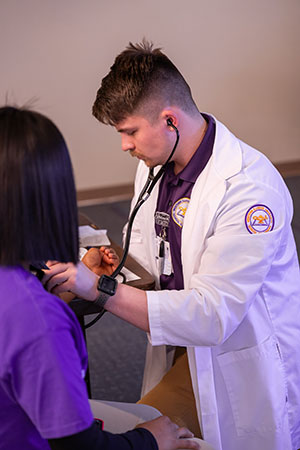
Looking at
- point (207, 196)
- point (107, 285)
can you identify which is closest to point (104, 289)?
point (107, 285)

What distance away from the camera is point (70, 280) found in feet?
3.92

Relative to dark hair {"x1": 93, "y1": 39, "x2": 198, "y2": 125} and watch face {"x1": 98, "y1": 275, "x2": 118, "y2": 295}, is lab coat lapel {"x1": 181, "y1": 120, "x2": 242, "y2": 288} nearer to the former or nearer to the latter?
dark hair {"x1": 93, "y1": 39, "x2": 198, "y2": 125}

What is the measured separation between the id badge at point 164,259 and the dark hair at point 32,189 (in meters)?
0.80

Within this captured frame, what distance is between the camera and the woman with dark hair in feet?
2.48

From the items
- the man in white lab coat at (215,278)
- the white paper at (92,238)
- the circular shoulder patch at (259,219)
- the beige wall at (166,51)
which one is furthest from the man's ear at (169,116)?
the beige wall at (166,51)

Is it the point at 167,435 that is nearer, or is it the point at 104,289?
the point at 167,435

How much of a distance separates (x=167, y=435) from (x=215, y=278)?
0.39 m

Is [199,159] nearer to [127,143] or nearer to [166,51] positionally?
[127,143]

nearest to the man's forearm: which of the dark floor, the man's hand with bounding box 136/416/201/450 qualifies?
the man's hand with bounding box 136/416/201/450

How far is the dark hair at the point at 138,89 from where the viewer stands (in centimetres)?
145

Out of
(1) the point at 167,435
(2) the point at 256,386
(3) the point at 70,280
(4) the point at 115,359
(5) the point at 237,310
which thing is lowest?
(4) the point at 115,359

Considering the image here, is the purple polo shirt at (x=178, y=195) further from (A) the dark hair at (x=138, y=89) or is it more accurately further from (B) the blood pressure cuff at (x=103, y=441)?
(B) the blood pressure cuff at (x=103, y=441)

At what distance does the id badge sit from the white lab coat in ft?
0.44

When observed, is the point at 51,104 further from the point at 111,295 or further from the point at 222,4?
the point at 111,295
